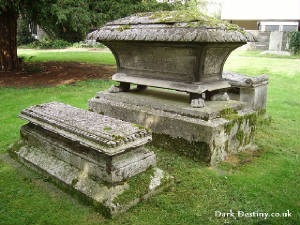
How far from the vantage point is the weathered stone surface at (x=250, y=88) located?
19.2 feet

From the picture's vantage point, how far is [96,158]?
124 inches

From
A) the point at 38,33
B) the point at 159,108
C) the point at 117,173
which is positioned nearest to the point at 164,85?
the point at 159,108

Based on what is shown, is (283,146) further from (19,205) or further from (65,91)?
(65,91)

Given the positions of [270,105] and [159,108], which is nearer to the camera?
[159,108]

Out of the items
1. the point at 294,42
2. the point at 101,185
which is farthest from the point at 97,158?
the point at 294,42

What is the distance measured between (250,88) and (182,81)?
202cm

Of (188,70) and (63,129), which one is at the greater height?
(188,70)

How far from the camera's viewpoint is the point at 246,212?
3.03 meters

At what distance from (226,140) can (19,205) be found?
2880 millimetres

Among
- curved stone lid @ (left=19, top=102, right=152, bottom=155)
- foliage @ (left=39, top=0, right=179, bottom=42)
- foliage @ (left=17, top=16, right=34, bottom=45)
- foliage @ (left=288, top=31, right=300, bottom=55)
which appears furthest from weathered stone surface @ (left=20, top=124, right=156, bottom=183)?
foliage @ (left=17, top=16, right=34, bottom=45)

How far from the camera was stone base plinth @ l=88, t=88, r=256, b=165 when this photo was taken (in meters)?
4.07

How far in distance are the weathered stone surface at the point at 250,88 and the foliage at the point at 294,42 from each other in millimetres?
16767

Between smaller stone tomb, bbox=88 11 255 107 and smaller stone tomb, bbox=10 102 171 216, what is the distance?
1507mm

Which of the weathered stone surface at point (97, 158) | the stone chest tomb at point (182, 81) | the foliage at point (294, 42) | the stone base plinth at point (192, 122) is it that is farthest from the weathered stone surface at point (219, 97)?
the foliage at point (294, 42)
